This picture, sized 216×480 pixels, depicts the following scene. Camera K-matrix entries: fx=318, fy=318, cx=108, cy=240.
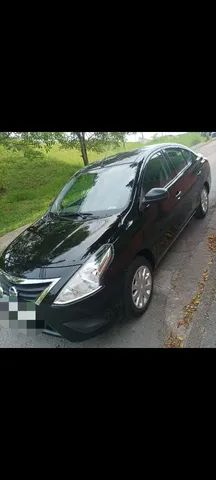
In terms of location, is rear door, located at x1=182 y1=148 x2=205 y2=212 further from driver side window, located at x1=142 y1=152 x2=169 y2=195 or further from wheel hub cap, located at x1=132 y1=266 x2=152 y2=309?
wheel hub cap, located at x1=132 y1=266 x2=152 y2=309

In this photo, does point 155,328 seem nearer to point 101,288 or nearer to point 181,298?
point 181,298

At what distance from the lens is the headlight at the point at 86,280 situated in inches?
104

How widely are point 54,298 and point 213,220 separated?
11.9ft

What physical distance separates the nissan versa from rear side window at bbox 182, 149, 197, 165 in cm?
44

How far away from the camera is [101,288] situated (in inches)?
108

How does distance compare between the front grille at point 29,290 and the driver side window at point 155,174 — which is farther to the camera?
the driver side window at point 155,174

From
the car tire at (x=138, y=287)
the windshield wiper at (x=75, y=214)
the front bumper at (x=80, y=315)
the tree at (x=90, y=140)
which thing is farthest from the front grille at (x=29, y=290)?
the tree at (x=90, y=140)

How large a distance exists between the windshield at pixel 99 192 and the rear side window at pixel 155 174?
0.55 feet

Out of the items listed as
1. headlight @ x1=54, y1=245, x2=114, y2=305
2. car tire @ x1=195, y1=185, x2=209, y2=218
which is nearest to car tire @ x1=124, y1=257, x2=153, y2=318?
headlight @ x1=54, y1=245, x2=114, y2=305

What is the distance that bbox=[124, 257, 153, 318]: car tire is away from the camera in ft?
10.00

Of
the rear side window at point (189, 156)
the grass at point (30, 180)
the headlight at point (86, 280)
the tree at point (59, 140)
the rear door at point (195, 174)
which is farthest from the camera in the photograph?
the tree at point (59, 140)

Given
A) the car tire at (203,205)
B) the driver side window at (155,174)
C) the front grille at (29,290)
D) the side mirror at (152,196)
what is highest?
the driver side window at (155,174)

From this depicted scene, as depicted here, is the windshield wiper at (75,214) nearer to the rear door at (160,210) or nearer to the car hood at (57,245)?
the car hood at (57,245)
